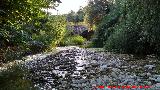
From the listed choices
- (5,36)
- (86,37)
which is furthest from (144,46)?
(86,37)

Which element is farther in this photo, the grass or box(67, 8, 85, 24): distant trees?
box(67, 8, 85, 24): distant trees

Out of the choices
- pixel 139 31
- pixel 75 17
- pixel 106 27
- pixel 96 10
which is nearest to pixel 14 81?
pixel 139 31

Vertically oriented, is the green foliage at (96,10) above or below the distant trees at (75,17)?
above

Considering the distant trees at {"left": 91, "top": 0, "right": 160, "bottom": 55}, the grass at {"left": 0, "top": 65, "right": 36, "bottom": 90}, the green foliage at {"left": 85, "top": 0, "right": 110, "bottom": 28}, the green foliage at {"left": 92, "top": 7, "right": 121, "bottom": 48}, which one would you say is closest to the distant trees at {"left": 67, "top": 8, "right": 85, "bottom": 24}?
the green foliage at {"left": 85, "top": 0, "right": 110, "bottom": 28}

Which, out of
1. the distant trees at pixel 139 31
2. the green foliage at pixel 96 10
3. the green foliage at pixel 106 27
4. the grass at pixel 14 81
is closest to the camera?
the grass at pixel 14 81

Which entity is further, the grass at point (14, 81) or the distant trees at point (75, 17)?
the distant trees at point (75, 17)

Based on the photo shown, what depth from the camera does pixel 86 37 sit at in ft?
178

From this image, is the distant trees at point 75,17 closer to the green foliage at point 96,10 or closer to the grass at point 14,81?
the green foliage at point 96,10

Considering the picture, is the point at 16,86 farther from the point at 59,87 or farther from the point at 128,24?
the point at 128,24

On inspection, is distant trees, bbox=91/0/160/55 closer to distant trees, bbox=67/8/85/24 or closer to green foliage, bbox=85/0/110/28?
green foliage, bbox=85/0/110/28

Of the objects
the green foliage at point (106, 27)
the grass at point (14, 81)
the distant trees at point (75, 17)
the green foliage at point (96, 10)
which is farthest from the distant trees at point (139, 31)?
the distant trees at point (75, 17)

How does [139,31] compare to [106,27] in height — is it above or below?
above

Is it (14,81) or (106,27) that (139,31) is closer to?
(14,81)

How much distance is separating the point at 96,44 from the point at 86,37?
17024 millimetres
